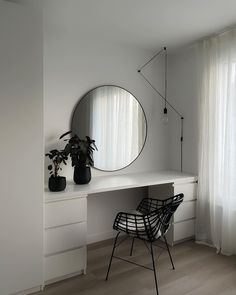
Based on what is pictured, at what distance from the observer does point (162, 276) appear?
246cm

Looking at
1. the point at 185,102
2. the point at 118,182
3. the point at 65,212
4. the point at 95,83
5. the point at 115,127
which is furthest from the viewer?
the point at 185,102

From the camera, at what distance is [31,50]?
2076 mm

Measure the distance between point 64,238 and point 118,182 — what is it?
80 cm

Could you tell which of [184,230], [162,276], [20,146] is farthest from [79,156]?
[184,230]

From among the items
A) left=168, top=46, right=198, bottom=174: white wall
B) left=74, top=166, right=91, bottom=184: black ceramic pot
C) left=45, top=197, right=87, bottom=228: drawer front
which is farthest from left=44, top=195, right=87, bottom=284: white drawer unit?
left=168, top=46, right=198, bottom=174: white wall

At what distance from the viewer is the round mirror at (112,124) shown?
3021 millimetres

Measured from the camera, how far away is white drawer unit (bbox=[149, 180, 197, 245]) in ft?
10.2

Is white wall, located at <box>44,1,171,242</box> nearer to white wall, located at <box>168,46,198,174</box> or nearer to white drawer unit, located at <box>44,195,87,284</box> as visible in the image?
white wall, located at <box>168,46,198,174</box>

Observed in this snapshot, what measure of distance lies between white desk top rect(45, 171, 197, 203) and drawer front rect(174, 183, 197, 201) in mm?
58

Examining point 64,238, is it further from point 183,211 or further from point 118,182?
point 183,211

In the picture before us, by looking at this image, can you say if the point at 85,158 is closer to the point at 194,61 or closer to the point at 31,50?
the point at 31,50

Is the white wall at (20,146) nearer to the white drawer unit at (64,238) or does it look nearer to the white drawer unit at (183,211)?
the white drawer unit at (64,238)

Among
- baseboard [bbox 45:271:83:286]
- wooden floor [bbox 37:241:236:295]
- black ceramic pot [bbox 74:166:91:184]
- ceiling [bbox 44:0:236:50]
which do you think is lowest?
wooden floor [bbox 37:241:236:295]

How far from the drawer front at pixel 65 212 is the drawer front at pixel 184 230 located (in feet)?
4.05
